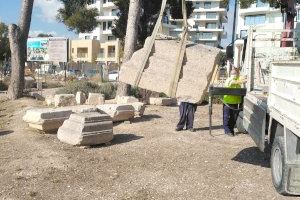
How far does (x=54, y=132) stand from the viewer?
10617mm

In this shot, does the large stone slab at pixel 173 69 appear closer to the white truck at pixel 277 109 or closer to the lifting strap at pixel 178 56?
the lifting strap at pixel 178 56

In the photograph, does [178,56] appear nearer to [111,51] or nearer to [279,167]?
[279,167]

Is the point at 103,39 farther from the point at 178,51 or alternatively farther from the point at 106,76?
the point at 178,51

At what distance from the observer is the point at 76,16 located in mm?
51500

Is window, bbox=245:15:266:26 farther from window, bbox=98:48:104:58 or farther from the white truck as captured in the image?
the white truck

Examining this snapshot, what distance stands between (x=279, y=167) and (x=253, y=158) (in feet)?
6.99

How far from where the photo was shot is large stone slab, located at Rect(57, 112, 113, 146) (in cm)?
922

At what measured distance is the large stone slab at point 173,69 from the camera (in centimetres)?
686

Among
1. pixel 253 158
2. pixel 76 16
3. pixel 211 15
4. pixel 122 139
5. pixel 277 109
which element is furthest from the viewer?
pixel 211 15

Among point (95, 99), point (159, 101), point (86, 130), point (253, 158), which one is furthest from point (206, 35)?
point (253, 158)

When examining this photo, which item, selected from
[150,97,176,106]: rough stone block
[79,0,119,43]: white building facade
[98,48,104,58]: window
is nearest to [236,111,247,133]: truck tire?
[150,97,176,106]: rough stone block

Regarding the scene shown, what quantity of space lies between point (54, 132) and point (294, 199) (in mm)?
5786

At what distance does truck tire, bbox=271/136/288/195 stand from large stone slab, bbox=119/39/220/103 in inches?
48.0

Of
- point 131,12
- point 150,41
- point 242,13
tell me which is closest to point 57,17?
point 242,13
